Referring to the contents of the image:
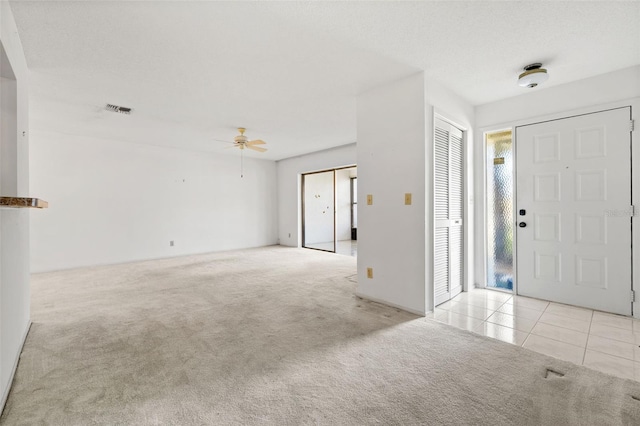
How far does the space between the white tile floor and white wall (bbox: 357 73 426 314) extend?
1.71 ft

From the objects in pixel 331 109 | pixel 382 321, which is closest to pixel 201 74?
pixel 331 109

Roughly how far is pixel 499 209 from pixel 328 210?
6.18 m

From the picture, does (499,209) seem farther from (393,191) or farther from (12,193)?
(12,193)

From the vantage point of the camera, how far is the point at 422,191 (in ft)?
9.86

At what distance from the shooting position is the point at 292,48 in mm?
2570

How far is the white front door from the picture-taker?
302 centimetres

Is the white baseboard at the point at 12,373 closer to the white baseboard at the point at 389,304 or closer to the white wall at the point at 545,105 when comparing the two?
the white baseboard at the point at 389,304

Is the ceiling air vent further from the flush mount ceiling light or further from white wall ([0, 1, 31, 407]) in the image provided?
the flush mount ceiling light

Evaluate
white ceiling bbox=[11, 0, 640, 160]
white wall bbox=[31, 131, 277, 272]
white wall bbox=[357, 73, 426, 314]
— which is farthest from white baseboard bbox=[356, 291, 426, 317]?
white wall bbox=[31, 131, 277, 272]

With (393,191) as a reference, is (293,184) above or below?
above

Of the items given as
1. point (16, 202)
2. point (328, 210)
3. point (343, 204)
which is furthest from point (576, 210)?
point (343, 204)

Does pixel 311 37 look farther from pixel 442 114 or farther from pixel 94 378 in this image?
pixel 94 378

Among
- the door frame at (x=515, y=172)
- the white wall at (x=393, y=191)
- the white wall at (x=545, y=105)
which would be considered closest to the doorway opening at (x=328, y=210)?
the door frame at (x=515, y=172)

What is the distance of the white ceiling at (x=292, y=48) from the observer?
2.08m
